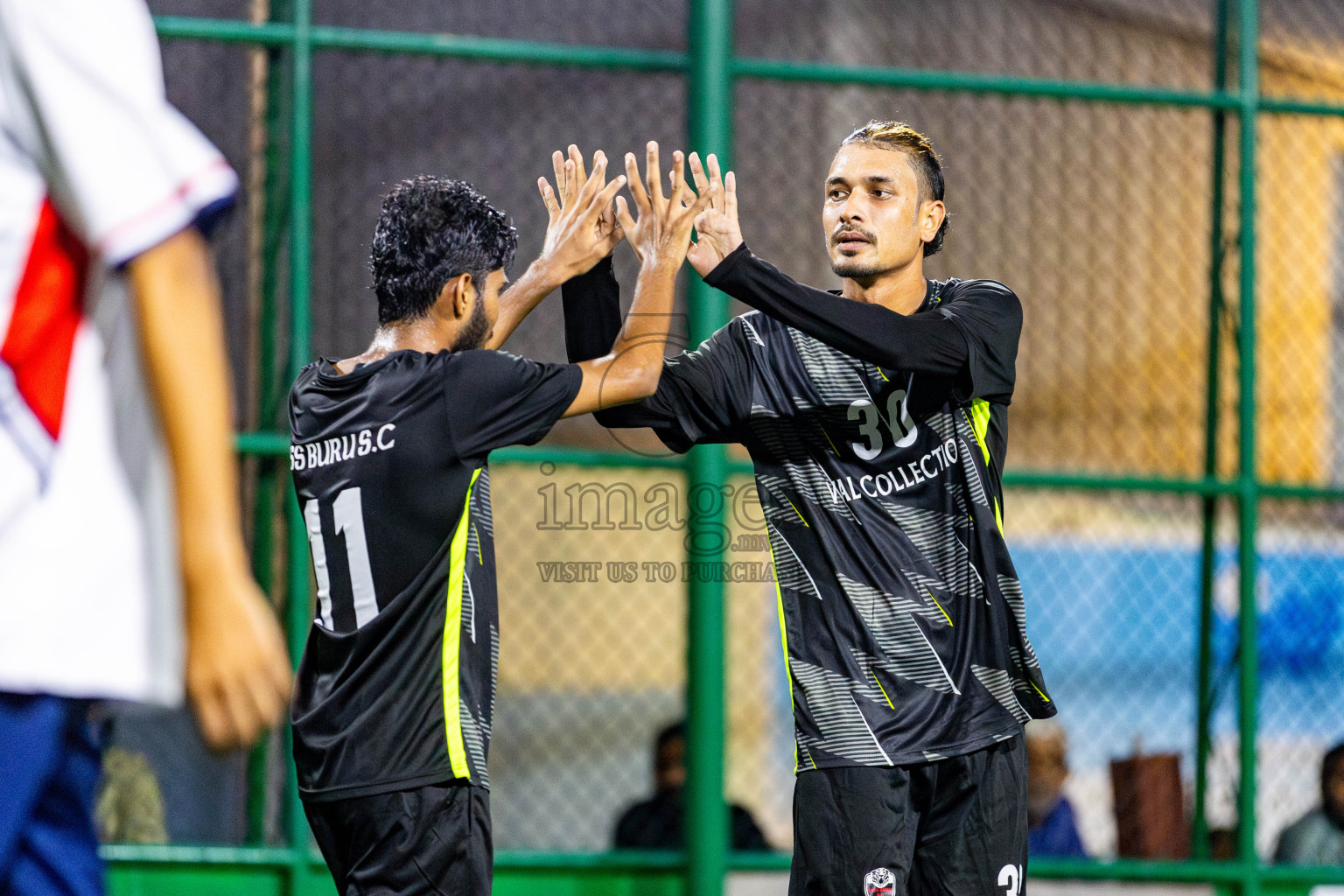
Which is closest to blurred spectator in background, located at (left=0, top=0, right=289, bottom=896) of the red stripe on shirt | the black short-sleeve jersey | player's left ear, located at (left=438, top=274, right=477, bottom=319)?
the red stripe on shirt

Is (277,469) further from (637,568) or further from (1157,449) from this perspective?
(1157,449)

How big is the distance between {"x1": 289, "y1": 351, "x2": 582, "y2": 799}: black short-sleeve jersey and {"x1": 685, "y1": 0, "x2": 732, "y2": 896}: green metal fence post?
7.03 ft

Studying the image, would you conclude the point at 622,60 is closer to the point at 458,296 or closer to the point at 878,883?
the point at 458,296

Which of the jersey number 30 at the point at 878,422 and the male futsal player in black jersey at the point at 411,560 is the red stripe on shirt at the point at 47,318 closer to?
the male futsal player in black jersey at the point at 411,560

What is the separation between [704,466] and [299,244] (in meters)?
1.66

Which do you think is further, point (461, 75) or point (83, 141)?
point (461, 75)

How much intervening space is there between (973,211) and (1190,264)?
4.00 feet

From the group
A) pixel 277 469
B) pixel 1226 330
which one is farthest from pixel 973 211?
pixel 277 469

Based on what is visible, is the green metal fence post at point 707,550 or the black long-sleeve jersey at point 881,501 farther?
the green metal fence post at point 707,550

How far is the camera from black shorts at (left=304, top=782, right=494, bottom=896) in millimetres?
2742

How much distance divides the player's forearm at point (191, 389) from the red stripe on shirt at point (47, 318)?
13 cm

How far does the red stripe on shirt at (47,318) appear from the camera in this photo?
54.9 inches

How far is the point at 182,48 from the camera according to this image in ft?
17.8

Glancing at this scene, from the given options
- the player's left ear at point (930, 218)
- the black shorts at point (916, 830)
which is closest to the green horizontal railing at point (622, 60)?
the player's left ear at point (930, 218)
